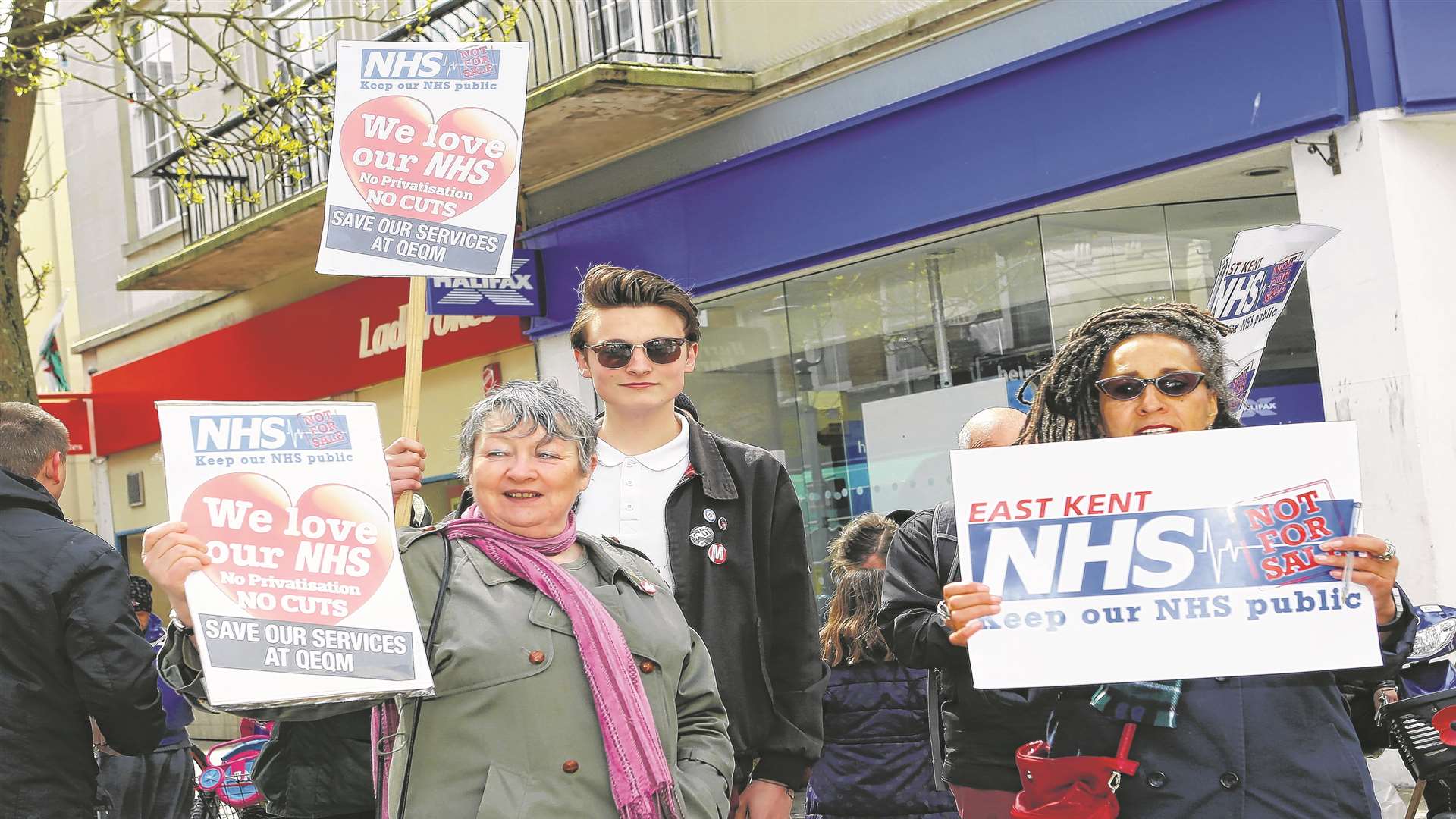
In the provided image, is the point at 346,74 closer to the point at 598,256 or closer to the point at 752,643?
the point at 752,643

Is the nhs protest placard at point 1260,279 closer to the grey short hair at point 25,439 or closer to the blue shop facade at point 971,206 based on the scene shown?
the blue shop facade at point 971,206

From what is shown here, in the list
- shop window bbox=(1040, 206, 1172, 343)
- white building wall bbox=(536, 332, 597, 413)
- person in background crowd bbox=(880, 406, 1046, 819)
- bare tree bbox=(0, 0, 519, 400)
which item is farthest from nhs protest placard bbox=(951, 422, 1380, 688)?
white building wall bbox=(536, 332, 597, 413)

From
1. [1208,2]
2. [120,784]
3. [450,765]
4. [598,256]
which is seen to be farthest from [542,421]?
[598,256]

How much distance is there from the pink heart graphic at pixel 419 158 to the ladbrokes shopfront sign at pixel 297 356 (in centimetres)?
882

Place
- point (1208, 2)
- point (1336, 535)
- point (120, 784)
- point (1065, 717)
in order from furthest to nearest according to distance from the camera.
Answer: point (1208, 2) < point (120, 784) < point (1065, 717) < point (1336, 535)

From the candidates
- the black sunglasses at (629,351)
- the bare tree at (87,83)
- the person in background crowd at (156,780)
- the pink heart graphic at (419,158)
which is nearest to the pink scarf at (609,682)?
the black sunglasses at (629,351)

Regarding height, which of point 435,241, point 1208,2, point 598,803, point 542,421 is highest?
point 1208,2

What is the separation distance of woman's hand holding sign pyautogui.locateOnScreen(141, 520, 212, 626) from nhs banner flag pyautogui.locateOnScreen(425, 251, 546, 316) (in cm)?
974

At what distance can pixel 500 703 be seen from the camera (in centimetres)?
305

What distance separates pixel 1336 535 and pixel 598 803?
1.57 metres

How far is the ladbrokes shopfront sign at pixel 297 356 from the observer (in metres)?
14.4

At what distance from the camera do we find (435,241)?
446cm

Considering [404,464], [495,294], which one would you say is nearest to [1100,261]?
[495,294]

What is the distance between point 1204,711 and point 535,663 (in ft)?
4.45
